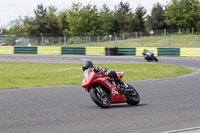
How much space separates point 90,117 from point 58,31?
3218 inches

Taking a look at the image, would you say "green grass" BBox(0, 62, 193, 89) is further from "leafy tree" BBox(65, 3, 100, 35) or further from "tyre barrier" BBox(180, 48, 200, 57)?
"leafy tree" BBox(65, 3, 100, 35)

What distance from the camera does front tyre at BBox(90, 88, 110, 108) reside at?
322 inches

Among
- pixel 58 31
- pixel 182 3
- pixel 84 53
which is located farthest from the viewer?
pixel 58 31

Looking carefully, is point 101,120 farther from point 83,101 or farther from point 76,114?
point 83,101

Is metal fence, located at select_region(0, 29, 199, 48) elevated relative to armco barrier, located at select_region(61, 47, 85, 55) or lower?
elevated

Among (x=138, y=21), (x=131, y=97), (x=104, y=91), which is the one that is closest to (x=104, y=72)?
(x=104, y=91)

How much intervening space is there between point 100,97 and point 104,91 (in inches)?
7.6

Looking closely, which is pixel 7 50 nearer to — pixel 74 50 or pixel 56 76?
pixel 74 50

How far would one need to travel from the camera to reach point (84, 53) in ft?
121

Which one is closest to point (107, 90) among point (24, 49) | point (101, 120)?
point (101, 120)

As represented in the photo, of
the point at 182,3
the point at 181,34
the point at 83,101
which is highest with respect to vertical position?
the point at 182,3

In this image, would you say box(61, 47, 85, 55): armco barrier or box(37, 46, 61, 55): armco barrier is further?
box(37, 46, 61, 55): armco barrier

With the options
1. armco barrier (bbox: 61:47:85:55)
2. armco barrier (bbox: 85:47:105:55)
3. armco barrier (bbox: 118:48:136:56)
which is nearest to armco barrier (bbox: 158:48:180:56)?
armco barrier (bbox: 118:48:136:56)

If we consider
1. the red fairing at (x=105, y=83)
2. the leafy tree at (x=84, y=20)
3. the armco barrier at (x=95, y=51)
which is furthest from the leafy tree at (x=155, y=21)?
the red fairing at (x=105, y=83)
